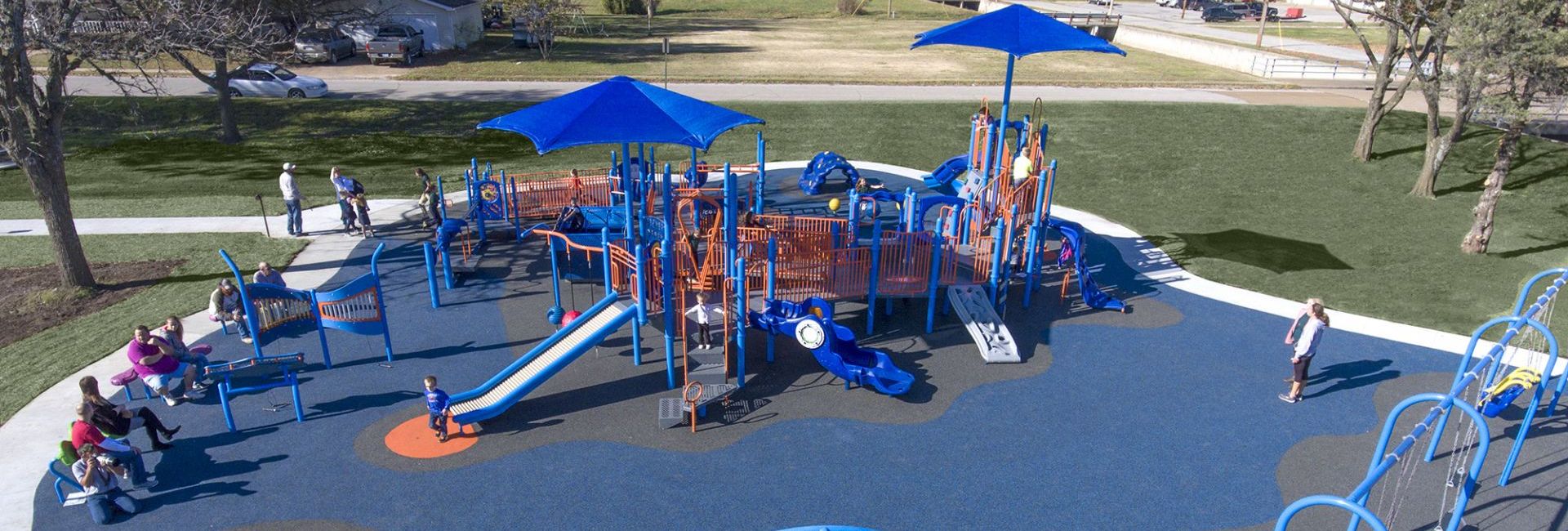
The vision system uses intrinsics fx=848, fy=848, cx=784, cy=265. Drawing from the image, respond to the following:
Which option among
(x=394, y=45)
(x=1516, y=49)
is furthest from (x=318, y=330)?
(x=394, y=45)

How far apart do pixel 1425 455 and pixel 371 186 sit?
24565 millimetres

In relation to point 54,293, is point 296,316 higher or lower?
higher

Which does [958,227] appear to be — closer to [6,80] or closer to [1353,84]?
[6,80]

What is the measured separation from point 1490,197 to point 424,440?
70.1ft

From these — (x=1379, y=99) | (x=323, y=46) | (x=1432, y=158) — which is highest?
(x=323, y=46)

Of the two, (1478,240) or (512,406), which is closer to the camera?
(512,406)

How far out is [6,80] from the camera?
46.7 ft

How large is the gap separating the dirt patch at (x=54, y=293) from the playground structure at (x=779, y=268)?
5.99 metres

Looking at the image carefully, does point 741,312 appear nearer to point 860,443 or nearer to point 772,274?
point 772,274

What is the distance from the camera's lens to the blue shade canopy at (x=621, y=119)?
13281 mm

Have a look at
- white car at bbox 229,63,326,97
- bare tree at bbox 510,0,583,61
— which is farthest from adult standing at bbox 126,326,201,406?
bare tree at bbox 510,0,583,61

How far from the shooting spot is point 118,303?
16.0 metres

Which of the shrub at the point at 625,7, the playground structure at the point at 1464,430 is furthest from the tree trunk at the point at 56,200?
the shrub at the point at 625,7

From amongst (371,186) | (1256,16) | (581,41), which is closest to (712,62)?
(581,41)
